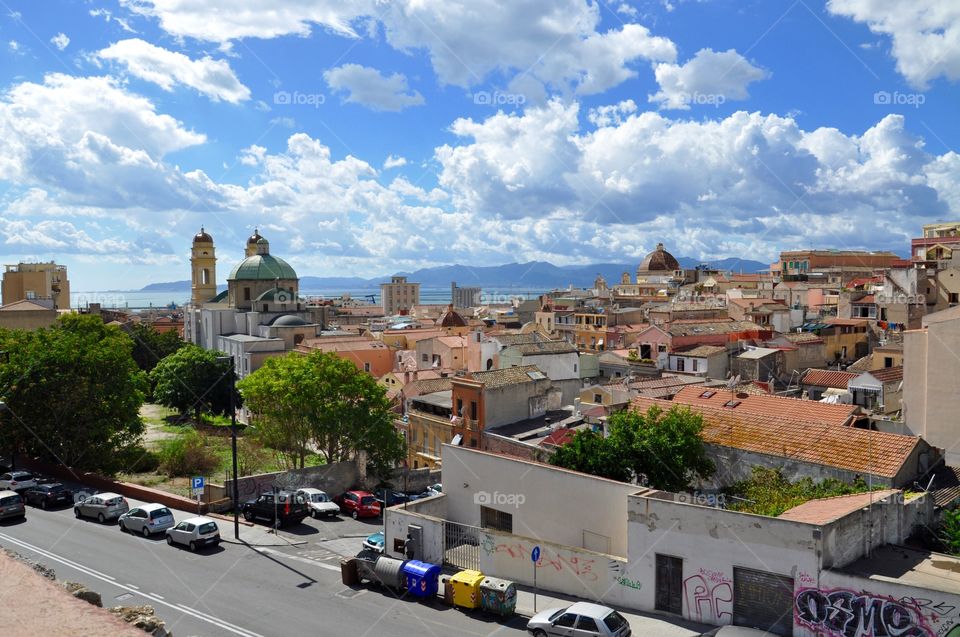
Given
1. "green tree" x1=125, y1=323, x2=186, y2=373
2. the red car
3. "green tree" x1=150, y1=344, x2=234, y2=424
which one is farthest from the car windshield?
"green tree" x1=125, y1=323, x2=186, y2=373

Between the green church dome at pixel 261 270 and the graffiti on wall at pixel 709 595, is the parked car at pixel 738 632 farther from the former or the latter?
the green church dome at pixel 261 270

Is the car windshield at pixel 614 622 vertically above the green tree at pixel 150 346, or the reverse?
the green tree at pixel 150 346

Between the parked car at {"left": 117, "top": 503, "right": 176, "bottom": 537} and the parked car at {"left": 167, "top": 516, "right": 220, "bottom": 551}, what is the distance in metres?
0.92

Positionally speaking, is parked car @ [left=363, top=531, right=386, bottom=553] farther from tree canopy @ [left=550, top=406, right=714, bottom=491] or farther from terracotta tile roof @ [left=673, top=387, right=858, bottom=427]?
terracotta tile roof @ [left=673, top=387, right=858, bottom=427]

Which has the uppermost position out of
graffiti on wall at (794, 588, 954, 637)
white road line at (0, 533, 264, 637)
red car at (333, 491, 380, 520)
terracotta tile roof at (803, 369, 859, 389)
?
terracotta tile roof at (803, 369, 859, 389)

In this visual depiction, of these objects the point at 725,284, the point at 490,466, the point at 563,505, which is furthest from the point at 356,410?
the point at 725,284

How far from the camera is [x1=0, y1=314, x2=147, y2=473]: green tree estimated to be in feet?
108

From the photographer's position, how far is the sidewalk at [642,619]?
56.0 feet

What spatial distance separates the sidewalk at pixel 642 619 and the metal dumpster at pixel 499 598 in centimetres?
57

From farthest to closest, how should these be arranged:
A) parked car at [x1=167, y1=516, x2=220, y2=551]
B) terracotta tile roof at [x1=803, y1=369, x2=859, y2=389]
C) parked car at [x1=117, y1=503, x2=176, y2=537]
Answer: terracotta tile roof at [x1=803, y1=369, x2=859, y2=389] → parked car at [x1=117, y1=503, x2=176, y2=537] → parked car at [x1=167, y1=516, x2=220, y2=551]

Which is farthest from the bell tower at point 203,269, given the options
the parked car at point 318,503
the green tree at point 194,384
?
the parked car at point 318,503

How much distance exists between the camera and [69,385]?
3369 cm

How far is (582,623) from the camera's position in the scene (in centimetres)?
1625

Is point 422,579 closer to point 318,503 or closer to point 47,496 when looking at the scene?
point 318,503
